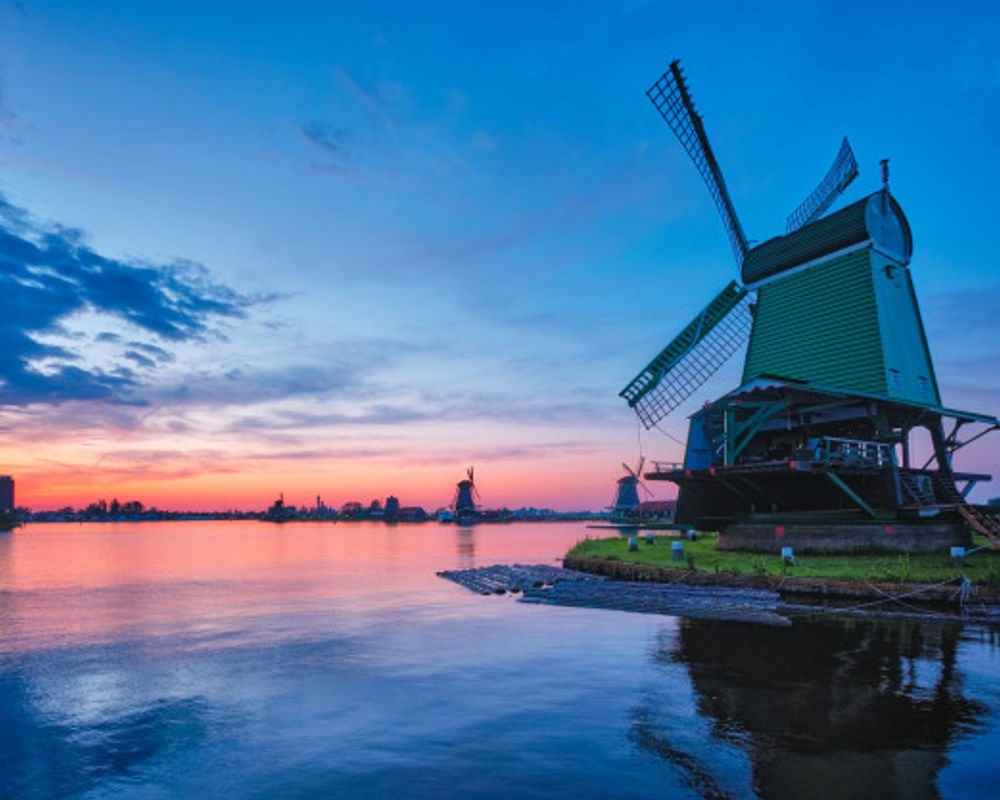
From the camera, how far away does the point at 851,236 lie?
113ft

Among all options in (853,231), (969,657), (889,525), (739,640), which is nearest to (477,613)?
(739,640)

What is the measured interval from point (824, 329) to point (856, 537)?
11.2 metres

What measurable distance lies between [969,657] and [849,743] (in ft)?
26.8

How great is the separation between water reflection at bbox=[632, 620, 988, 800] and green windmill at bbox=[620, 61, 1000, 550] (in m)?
11.4

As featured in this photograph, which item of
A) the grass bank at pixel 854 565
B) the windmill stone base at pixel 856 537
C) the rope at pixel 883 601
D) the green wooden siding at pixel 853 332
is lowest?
the rope at pixel 883 601

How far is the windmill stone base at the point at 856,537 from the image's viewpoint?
2861 centimetres

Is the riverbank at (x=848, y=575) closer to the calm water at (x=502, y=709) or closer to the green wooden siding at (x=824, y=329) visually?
the calm water at (x=502, y=709)

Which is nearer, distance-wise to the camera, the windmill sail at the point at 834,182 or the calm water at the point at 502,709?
the calm water at the point at 502,709

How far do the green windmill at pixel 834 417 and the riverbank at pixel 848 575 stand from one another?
1.62 meters

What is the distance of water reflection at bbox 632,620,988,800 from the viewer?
9648 mm

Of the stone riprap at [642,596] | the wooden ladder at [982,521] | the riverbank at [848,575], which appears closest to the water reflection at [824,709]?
the stone riprap at [642,596]

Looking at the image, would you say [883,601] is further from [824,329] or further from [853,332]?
[824,329]

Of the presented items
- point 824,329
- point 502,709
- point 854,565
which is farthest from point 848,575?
point 502,709

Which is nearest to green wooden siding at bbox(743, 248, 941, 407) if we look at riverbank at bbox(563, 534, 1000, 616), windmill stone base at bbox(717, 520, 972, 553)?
windmill stone base at bbox(717, 520, 972, 553)
